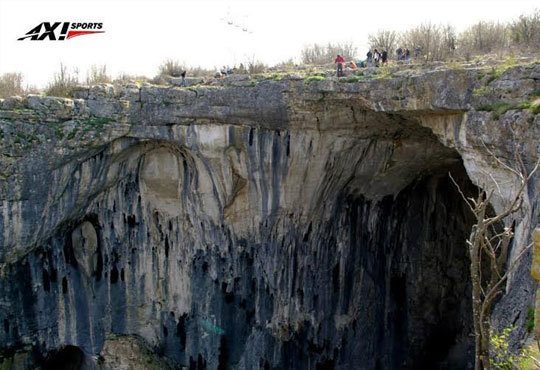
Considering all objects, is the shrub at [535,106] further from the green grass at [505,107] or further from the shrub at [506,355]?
the shrub at [506,355]

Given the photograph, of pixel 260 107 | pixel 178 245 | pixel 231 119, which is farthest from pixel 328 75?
pixel 178 245

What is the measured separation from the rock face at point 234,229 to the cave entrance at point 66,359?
0.07 m

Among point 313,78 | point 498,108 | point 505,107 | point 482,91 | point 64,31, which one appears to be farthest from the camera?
point 64,31

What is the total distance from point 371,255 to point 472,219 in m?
3.68

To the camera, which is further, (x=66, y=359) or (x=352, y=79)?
(x=66, y=359)

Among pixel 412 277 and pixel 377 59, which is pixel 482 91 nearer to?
pixel 377 59

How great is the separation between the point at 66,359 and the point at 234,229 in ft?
22.4

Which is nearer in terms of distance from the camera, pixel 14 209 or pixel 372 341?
pixel 14 209

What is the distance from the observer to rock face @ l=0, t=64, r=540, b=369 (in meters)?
Result: 13.3

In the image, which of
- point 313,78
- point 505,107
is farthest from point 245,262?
point 505,107

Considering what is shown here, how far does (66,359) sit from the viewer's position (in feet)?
54.6

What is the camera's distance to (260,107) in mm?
13164

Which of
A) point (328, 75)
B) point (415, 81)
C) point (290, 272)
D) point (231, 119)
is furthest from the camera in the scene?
point (290, 272)

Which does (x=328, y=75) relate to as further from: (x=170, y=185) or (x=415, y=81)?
(x=170, y=185)
